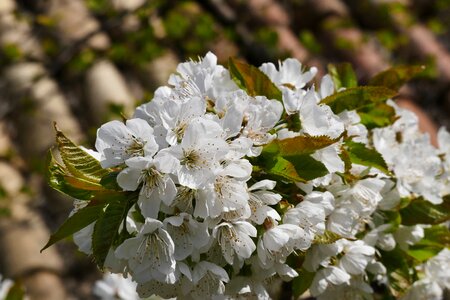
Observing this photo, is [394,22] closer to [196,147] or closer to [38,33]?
[38,33]

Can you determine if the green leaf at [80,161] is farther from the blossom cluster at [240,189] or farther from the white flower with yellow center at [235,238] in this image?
the white flower with yellow center at [235,238]

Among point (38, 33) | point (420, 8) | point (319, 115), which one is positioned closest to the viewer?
point (319, 115)

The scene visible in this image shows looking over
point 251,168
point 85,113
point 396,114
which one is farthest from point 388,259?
point 85,113

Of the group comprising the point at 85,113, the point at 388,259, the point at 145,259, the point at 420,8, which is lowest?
the point at 420,8

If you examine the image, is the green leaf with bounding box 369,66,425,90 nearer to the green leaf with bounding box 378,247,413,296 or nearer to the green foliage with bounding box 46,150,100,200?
the green leaf with bounding box 378,247,413,296

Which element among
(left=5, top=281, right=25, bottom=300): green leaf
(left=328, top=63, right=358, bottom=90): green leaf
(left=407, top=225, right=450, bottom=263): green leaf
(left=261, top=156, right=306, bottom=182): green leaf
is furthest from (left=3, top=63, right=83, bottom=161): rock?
(left=261, top=156, right=306, bottom=182): green leaf

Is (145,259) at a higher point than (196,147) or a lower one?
lower

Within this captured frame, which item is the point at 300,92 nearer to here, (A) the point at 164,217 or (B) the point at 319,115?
(B) the point at 319,115

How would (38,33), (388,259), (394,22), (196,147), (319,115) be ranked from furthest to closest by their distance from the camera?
(394,22) < (38,33) < (388,259) < (319,115) < (196,147)

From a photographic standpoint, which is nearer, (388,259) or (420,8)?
(388,259)
